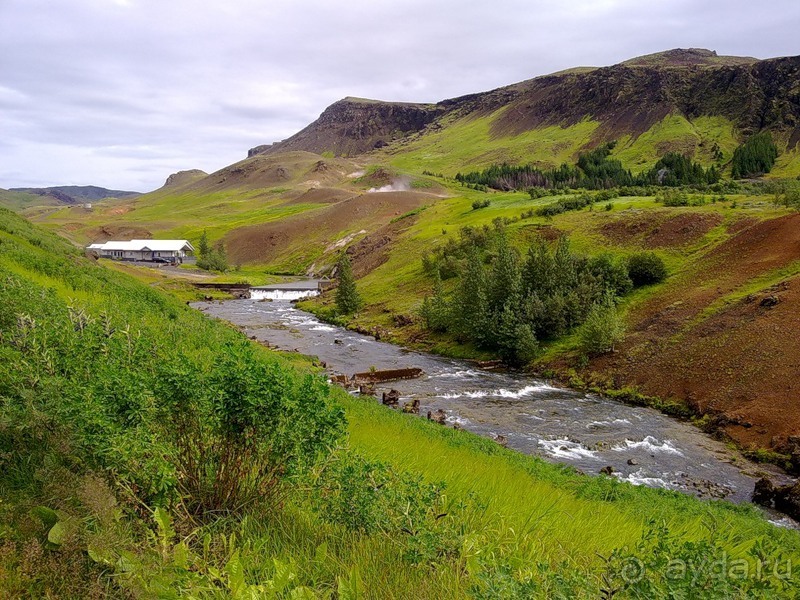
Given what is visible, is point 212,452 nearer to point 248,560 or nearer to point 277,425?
point 277,425

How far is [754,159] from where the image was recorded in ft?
410

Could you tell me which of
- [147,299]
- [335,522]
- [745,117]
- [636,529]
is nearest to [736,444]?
[636,529]

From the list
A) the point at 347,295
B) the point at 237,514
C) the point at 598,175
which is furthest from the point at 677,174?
the point at 237,514

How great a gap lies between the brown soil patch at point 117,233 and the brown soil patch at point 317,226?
104ft

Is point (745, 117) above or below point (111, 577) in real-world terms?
above

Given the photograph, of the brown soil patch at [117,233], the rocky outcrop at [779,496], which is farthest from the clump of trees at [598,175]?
the brown soil patch at [117,233]

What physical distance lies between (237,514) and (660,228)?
54.3 m

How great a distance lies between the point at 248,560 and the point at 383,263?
7413 cm

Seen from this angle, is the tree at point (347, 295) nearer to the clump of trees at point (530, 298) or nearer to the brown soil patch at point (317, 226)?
the clump of trees at point (530, 298)

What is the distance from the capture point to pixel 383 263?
256 feet

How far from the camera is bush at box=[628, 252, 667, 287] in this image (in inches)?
1628

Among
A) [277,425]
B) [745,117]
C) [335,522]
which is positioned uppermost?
[745,117]

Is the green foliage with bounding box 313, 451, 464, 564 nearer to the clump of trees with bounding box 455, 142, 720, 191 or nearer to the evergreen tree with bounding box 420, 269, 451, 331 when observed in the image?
the evergreen tree with bounding box 420, 269, 451, 331

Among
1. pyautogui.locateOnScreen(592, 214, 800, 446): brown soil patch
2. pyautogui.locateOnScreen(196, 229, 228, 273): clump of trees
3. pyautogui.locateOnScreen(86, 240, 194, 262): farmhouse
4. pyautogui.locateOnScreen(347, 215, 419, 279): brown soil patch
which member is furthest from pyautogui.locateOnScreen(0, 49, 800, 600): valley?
pyautogui.locateOnScreen(86, 240, 194, 262): farmhouse
